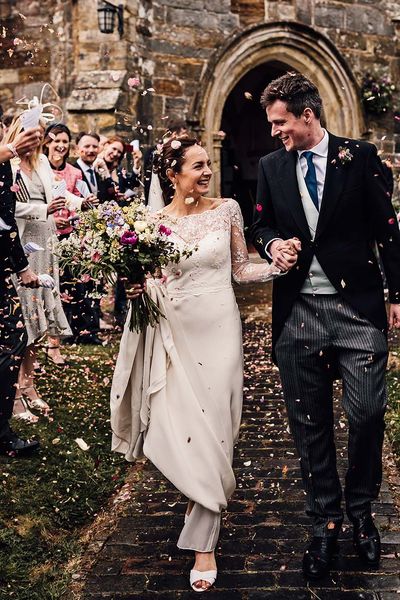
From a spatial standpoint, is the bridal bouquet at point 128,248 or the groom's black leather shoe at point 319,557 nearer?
the groom's black leather shoe at point 319,557

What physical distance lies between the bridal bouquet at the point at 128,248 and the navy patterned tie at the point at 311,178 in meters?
0.65

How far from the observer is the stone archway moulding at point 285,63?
47.5 ft

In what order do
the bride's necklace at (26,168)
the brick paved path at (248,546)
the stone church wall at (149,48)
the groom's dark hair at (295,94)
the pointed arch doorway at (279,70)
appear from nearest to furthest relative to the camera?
the brick paved path at (248,546) < the groom's dark hair at (295,94) < the bride's necklace at (26,168) < the stone church wall at (149,48) < the pointed arch doorway at (279,70)

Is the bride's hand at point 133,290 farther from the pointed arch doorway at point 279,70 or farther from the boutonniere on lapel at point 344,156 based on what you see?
the pointed arch doorway at point 279,70

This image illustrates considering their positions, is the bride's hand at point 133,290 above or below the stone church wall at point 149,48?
below

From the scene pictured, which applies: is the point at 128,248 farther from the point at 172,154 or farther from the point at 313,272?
the point at 313,272

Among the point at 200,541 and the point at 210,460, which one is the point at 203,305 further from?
the point at 200,541

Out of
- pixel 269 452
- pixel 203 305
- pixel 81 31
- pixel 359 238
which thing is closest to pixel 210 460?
pixel 203 305

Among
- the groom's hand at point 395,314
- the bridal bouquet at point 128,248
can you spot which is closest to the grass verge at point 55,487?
the bridal bouquet at point 128,248

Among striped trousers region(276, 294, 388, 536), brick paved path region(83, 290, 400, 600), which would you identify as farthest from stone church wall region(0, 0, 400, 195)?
striped trousers region(276, 294, 388, 536)

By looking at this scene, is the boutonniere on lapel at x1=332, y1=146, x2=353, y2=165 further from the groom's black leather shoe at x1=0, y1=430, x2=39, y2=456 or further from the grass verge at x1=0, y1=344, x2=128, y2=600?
the groom's black leather shoe at x1=0, y1=430, x2=39, y2=456

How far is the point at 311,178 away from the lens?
4008mm

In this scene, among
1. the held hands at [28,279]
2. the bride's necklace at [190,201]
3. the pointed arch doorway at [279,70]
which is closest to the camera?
the bride's necklace at [190,201]

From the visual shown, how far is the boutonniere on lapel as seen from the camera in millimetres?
3943
